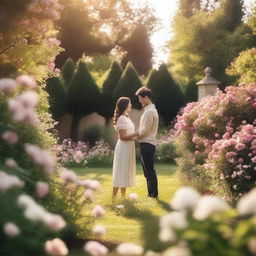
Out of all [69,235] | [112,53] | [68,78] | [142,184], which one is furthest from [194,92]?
[112,53]

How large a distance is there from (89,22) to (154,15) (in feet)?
38.8

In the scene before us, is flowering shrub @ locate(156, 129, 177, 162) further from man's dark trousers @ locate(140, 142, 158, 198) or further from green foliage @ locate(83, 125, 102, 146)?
man's dark trousers @ locate(140, 142, 158, 198)

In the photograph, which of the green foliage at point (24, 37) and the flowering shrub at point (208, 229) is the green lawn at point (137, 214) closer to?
the green foliage at point (24, 37)

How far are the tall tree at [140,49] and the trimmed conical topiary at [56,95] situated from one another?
69.2 feet

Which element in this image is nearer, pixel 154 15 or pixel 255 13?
pixel 255 13

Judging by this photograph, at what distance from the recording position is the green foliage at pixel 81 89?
2084 centimetres

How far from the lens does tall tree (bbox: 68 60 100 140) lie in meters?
20.8

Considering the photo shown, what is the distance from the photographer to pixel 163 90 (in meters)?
22.1

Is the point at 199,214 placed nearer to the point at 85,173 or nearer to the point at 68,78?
the point at 85,173

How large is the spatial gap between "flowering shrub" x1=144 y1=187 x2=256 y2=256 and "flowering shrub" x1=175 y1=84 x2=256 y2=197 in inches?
219

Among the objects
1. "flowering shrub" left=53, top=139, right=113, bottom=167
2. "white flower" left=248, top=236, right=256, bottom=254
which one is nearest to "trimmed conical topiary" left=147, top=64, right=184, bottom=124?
"flowering shrub" left=53, top=139, right=113, bottom=167

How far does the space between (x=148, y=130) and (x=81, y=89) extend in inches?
481

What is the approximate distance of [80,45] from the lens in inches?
1496

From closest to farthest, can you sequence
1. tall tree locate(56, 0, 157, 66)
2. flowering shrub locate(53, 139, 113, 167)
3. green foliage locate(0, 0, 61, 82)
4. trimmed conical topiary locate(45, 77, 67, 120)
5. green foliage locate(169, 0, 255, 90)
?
green foliage locate(0, 0, 61, 82) < flowering shrub locate(53, 139, 113, 167) < trimmed conical topiary locate(45, 77, 67, 120) < green foliage locate(169, 0, 255, 90) < tall tree locate(56, 0, 157, 66)
